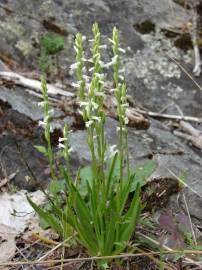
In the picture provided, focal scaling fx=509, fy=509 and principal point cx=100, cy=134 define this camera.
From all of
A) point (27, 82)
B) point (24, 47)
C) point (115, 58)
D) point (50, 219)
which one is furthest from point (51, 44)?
point (115, 58)

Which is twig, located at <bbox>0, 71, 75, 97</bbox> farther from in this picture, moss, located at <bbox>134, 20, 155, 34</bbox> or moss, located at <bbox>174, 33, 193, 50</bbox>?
moss, located at <bbox>174, 33, 193, 50</bbox>

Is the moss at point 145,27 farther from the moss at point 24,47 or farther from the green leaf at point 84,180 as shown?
the green leaf at point 84,180

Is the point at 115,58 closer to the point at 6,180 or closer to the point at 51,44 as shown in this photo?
the point at 6,180

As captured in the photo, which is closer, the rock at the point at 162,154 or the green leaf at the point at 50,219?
the green leaf at the point at 50,219

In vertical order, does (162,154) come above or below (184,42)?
below

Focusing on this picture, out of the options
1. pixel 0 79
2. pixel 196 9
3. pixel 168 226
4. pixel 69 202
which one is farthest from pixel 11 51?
pixel 168 226

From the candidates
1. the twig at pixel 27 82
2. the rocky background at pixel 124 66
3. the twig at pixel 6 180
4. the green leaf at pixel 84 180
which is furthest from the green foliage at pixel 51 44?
the green leaf at pixel 84 180

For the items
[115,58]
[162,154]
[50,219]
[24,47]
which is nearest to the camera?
[115,58]

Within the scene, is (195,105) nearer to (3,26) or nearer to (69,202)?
(3,26)
